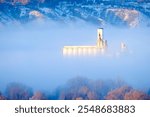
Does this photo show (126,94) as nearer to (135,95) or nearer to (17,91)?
(135,95)

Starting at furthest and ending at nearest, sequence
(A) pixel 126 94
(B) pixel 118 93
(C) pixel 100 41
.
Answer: (C) pixel 100 41, (B) pixel 118 93, (A) pixel 126 94

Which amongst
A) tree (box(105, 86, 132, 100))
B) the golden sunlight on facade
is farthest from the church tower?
tree (box(105, 86, 132, 100))

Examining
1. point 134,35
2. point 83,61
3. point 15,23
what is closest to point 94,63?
point 83,61

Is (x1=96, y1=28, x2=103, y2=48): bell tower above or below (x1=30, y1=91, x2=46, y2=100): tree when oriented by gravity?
above

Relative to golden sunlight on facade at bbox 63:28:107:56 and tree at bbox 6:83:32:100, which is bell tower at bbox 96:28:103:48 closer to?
golden sunlight on facade at bbox 63:28:107:56

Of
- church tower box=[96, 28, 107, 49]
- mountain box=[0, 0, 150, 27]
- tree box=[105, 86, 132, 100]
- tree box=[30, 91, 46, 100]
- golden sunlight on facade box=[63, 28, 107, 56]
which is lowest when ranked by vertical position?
tree box=[30, 91, 46, 100]

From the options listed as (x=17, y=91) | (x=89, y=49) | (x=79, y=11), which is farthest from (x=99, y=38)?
(x=17, y=91)

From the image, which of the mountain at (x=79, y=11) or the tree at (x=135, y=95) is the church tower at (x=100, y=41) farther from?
the tree at (x=135, y=95)
